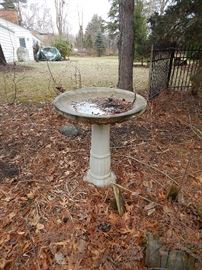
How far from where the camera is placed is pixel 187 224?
2504 mm

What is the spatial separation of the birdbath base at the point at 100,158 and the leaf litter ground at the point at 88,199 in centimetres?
11

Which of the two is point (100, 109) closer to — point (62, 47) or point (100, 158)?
point (100, 158)

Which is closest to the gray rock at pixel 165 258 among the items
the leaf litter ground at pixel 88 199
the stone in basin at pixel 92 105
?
the leaf litter ground at pixel 88 199

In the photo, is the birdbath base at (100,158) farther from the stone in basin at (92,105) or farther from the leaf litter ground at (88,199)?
the stone in basin at (92,105)

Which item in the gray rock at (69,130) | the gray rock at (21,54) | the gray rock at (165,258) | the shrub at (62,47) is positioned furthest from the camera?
the shrub at (62,47)

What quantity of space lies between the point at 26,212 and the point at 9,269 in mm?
617

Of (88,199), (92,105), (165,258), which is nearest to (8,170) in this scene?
(88,199)

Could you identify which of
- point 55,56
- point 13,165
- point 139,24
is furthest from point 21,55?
point 13,165

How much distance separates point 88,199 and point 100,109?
41.5 inches

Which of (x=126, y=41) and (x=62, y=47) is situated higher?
(x=126, y=41)

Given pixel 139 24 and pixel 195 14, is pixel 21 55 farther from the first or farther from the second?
pixel 195 14

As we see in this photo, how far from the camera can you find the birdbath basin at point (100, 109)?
8.68ft

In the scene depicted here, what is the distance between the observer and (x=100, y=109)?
9.09 ft

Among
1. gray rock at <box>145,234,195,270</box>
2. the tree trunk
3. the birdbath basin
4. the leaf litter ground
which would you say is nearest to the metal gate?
the tree trunk
